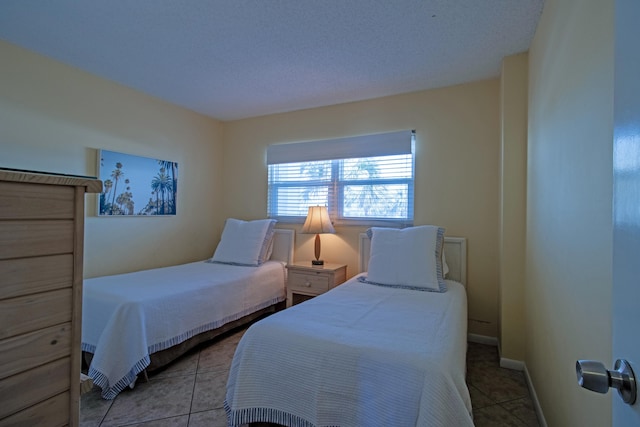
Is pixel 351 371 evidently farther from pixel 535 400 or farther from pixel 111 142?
pixel 111 142

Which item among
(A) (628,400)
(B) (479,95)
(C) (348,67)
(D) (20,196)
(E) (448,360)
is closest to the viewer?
(A) (628,400)

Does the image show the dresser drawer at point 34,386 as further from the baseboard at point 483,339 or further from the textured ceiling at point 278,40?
the baseboard at point 483,339

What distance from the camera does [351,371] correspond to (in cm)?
137

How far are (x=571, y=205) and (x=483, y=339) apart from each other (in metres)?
2.01

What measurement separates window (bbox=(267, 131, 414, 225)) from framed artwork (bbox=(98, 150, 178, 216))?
1.14 metres

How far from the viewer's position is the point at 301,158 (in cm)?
369

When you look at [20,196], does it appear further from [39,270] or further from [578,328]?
[578,328]

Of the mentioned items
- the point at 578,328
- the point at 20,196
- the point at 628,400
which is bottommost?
the point at 578,328

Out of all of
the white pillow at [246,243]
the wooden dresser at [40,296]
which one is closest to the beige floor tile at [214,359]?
the white pillow at [246,243]

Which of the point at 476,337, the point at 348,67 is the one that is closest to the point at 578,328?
the point at 476,337

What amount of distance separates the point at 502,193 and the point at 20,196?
8.99 feet

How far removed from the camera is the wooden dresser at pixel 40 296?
0.69 m

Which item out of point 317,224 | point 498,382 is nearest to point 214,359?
point 317,224

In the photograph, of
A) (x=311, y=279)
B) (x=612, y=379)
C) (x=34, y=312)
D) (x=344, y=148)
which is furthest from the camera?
(x=344, y=148)
